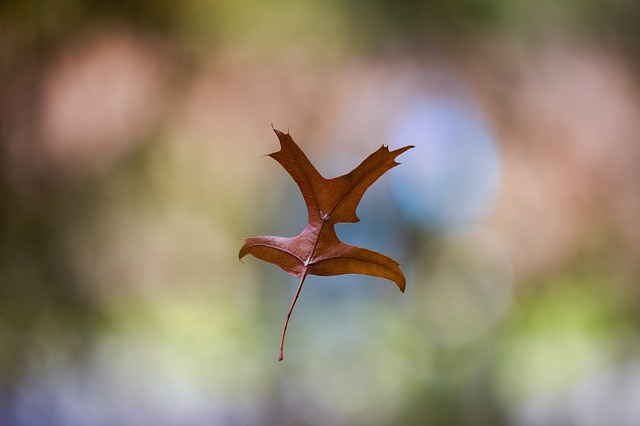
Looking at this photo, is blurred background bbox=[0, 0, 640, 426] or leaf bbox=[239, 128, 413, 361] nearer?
leaf bbox=[239, 128, 413, 361]

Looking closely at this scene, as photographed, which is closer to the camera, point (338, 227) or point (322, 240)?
point (322, 240)

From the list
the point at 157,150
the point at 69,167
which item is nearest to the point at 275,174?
the point at 157,150

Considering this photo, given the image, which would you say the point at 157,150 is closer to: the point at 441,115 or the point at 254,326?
the point at 254,326

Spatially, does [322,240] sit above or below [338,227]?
below

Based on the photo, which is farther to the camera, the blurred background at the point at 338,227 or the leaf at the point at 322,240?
the blurred background at the point at 338,227
